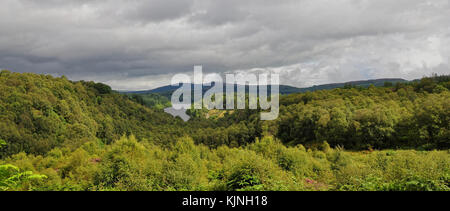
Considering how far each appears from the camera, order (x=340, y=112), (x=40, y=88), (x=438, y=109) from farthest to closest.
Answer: (x=40, y=88)
(x=340, y=112)
(x=438, y=109)

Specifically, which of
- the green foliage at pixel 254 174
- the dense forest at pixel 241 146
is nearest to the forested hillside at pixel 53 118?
the dense forest at pixel 241 146

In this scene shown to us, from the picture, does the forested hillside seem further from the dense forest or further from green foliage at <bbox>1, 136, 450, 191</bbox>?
green foliage at <bbox>1, 136, 450, 191</bbox>

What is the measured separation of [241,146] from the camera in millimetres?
57719

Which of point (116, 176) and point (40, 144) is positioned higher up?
point (116, 176)

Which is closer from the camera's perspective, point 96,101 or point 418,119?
point 418,119

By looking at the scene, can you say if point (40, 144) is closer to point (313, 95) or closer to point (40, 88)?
point (40, 88)

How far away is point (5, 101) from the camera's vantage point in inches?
4717

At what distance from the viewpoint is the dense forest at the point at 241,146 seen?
12.8 meters

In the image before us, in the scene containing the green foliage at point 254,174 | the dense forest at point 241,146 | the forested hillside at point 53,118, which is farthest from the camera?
the forested hillside at point 53,118

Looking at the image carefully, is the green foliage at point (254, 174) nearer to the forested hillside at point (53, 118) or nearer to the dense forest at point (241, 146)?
the dense forest at point (241, 146)

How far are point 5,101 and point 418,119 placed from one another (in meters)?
156

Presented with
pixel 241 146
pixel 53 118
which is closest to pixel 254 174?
pixel 241 146
